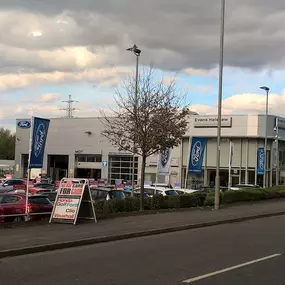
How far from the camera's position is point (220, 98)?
77.5 feet

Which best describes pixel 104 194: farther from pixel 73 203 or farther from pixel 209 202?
pixel 73 203

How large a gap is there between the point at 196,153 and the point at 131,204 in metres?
8.19

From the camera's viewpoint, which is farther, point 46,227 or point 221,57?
point 221,57

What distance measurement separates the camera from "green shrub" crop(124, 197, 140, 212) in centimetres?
2058

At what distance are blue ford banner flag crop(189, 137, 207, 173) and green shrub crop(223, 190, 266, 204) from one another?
7.61 ft

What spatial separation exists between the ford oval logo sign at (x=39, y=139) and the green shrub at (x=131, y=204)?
199 inches

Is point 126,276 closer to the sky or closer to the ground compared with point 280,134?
closer to the ground

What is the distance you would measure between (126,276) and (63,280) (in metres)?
1.11

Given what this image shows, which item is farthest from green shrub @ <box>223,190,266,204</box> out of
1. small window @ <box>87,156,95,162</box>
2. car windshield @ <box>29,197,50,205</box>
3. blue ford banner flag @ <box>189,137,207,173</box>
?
small window @ <box>87,156,95,162</box>

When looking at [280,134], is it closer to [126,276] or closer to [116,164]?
[116,164]

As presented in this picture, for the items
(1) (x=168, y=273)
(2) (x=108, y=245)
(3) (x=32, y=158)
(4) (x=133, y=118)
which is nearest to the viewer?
(1) (x=168, y=273)

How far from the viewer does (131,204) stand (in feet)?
68.4

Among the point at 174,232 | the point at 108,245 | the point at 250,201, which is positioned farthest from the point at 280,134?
the point at 108,245

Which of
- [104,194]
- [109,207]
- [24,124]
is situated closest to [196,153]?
[104,194]
